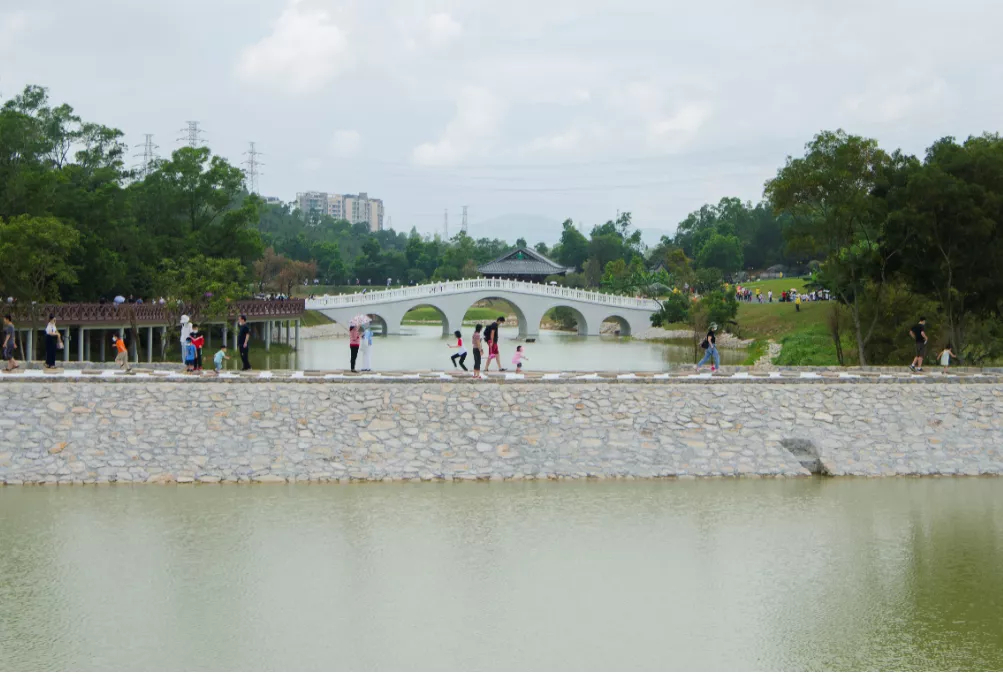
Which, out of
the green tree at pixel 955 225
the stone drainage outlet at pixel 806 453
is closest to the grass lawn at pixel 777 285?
the green tree at pixel 955 225

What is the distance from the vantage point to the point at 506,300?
6931cm

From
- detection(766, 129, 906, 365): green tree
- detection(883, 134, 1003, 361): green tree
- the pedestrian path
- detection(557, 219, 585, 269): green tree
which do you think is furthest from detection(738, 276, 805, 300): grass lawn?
the pedestrian path

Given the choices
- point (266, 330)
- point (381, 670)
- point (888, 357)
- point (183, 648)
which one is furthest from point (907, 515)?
point (266, 330)

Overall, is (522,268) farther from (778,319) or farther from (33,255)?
(33,255)

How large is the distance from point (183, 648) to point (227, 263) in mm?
33165

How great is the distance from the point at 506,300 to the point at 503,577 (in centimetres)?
5535

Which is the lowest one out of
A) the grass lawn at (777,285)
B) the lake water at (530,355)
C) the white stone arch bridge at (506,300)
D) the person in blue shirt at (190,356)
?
the lake water at (530,355)

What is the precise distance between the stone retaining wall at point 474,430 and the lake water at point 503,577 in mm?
703

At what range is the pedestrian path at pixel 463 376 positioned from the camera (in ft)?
69.6

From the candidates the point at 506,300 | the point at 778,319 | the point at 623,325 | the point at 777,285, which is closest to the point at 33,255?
the point at 778,319

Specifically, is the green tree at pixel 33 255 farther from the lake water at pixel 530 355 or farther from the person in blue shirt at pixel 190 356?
the person in blue shirt at pixel 190 356

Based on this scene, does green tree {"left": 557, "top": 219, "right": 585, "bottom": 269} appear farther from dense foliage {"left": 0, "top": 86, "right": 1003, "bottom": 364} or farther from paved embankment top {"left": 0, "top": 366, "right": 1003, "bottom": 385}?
paved embankment top {"left": 0, "top": 366, "right": 1003, "bottom": 385}

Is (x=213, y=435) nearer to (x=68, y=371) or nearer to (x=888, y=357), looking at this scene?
(x=68, y=371)

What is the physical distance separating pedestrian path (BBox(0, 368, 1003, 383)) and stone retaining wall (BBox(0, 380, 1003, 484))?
0.27 metres
